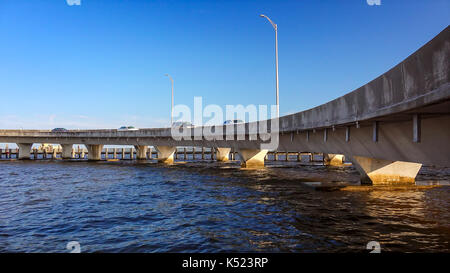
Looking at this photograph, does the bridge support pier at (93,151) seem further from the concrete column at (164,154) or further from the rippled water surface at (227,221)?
the rippled water surface at (227,221)

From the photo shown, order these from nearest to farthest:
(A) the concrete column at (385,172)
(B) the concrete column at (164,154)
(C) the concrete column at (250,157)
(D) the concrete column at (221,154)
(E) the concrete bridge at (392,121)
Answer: (E) the concrete bridge at (392,121) < (A) the concrete column at (385,172) < (C) the concrete column at (250,157) < (B) the concrete column at (164,154) < (D) the concrete column at (221,154)

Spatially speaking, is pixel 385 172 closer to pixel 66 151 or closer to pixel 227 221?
pixel 227 221

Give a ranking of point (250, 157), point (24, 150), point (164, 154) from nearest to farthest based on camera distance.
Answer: point (250, 157), point (164, 154), point (24, 150)

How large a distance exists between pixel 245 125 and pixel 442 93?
26.8 m

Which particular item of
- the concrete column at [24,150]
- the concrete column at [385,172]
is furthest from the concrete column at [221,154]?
the concrete column at [385,172]

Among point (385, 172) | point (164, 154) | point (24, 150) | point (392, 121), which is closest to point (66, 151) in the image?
point (24, 150)

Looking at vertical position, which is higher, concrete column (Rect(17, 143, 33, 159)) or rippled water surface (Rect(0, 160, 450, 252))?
concrete column (Rect(17, 143, 33, 159))

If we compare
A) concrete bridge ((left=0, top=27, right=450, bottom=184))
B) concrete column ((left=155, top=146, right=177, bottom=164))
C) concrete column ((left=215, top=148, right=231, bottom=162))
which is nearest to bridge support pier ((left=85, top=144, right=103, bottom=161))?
concrete column ((left=155, top=146, right=177, bottom=164))

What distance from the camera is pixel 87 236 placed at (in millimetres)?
9859

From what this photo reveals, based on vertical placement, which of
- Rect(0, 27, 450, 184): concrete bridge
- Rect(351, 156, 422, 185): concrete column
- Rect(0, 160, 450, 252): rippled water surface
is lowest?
Rect(0, 160, 450, 252): rippled water surface

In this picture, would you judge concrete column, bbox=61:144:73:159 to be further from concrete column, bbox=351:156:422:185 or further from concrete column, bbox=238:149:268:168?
concrete column, bbox=351:156:422:185

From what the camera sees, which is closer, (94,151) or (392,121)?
(392,121)
